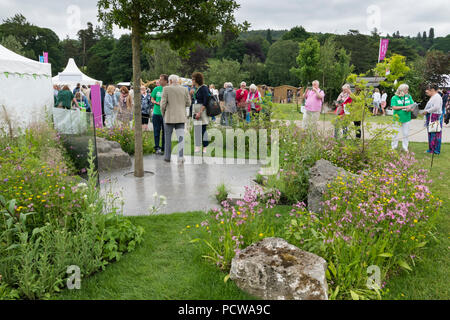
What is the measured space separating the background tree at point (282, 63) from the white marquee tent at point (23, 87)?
210ft

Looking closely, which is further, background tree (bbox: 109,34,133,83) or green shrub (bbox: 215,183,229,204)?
background tree (bbox: 109,34,133,83)

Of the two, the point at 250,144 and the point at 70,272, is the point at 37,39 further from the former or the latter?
the point at 70,272

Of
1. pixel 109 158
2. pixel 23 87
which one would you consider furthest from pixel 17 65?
pixel 109 158

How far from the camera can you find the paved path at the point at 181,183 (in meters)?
5.39

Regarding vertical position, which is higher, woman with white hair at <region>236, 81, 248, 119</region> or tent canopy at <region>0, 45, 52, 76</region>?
tent canopy at <region>0, 45, 52, 76</region>

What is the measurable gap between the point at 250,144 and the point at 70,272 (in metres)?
6.92

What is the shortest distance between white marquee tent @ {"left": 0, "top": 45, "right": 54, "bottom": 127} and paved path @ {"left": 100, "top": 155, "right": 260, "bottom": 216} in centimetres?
316

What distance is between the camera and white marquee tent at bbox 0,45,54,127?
874 centimetres

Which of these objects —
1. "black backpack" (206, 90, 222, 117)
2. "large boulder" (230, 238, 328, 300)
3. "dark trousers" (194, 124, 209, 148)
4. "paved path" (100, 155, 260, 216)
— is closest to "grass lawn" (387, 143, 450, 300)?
"large boulder" (230, 238, 328, 300)

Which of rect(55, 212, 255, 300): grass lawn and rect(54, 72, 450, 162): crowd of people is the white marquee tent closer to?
rect(54, 72, 450, 162): crowd of people

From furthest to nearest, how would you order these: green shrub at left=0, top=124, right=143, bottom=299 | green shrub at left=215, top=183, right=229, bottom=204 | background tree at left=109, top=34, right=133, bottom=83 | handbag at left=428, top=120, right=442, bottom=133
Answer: background tree at left=109, top=34, right=133, bottom=83 → handbag at left=428, top=120, right=442, bottom=133 → green shrub at left=215, top=183, right=229, bottom=204 → green shrub at left=0, top=124, right=143, bottom=299

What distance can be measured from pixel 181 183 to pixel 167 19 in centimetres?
303
